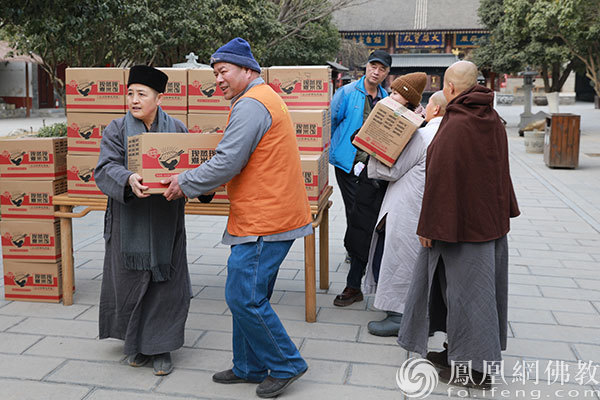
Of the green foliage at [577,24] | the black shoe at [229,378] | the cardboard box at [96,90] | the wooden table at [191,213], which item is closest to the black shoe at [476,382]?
the black shoe at [229,378]

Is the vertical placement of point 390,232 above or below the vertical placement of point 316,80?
below

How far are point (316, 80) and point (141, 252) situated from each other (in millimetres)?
1844

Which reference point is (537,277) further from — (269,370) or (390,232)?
(269,370)

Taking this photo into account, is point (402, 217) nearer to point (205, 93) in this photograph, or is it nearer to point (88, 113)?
point (205, 93)

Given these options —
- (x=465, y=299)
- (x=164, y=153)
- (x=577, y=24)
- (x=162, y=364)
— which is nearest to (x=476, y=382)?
(x=465, y=299)

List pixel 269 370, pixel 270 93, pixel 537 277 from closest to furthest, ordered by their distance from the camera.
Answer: pixel 270 93 < pixel 269 370 < pixel 537 277

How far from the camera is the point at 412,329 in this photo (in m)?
3.65

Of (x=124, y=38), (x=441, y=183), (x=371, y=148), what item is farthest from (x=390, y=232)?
(x=124, y=38)

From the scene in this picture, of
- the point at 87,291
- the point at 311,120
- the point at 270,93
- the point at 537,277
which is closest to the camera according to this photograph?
the point at 270,93

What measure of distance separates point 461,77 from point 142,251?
2.05m

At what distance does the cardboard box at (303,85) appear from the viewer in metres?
4.61

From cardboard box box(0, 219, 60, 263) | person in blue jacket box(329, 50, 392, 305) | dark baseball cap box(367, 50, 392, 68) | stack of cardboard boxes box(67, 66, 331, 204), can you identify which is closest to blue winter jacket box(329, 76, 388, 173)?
person in blue jacket box(329, 50, 392, 305)

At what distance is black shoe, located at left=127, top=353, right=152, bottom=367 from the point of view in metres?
3.79

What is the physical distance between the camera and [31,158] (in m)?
4.79
